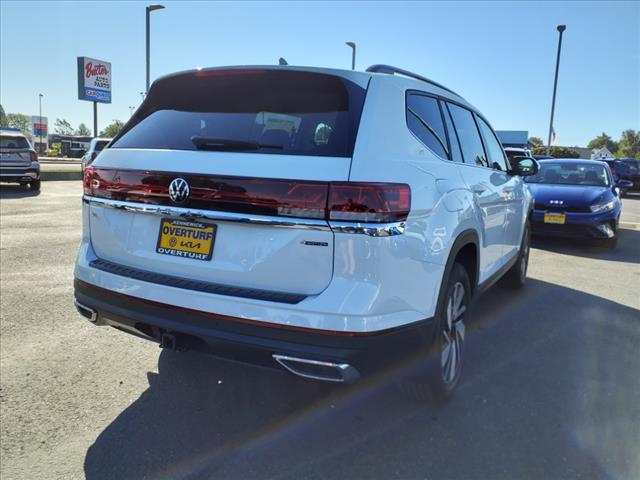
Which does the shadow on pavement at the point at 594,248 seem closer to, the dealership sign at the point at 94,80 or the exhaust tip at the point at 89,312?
the exhaust tip at the point at 89,312

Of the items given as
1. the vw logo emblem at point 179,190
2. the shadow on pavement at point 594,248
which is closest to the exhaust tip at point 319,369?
the vw logo emblem at point 179,190

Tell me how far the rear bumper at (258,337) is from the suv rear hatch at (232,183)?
15cm

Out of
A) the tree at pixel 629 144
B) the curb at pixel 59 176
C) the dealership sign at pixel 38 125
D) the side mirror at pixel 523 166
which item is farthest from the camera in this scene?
the tree at pixel 629 144

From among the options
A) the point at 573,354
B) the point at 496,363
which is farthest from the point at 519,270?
the point at 496,363

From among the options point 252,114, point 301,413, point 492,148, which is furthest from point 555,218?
point 252,114

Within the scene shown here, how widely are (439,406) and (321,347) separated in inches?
50.2

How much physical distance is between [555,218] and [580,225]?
15.6 inches

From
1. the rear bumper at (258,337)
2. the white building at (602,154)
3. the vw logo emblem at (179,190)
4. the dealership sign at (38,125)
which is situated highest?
the dealership sign at (38,125)

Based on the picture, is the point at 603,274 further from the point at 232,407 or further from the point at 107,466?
the point at 107,466

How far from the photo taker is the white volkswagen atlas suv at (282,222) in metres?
2.27

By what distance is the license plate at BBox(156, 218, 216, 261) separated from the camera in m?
2.50

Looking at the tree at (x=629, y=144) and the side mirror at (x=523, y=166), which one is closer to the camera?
the side mirror at (x=523, y=166)

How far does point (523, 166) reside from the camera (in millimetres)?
5145

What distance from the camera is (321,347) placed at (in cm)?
226
